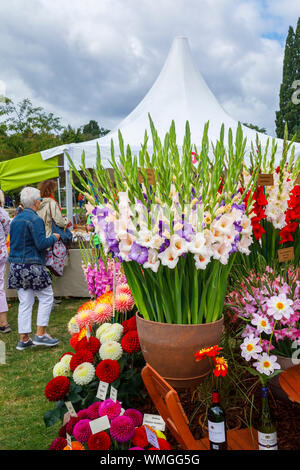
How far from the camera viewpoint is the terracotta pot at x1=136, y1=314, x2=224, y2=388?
54.9 inches

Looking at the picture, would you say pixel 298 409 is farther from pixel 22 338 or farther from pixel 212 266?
pixel 22 338

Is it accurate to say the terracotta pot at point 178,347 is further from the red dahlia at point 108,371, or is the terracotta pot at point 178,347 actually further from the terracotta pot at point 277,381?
the terracotta pot at point 277,381

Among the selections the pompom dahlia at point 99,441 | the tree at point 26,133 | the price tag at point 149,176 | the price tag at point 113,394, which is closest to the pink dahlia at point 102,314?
the price tag at point 113,394

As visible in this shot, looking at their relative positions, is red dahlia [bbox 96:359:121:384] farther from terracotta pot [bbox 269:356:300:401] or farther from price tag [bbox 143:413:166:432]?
terracotta pot [bbox 269:356:300:401]

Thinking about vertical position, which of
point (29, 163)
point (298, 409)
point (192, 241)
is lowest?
point (298, 409)

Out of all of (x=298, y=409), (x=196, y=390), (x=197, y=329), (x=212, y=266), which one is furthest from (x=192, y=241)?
(x=298, y=409)

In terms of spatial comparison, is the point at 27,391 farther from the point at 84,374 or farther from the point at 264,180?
the point at 264,180

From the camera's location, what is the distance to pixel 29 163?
659 cm

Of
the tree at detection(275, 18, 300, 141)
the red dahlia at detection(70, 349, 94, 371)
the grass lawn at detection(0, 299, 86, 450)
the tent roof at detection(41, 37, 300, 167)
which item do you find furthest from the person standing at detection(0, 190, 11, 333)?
the tree at detection(275, 18, 300, 141)

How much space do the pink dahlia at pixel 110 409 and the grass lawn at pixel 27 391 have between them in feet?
3.65

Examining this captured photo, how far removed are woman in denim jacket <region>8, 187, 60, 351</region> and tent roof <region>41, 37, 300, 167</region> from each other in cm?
237

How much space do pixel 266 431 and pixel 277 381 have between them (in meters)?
0.29

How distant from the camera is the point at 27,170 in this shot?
664 cm
